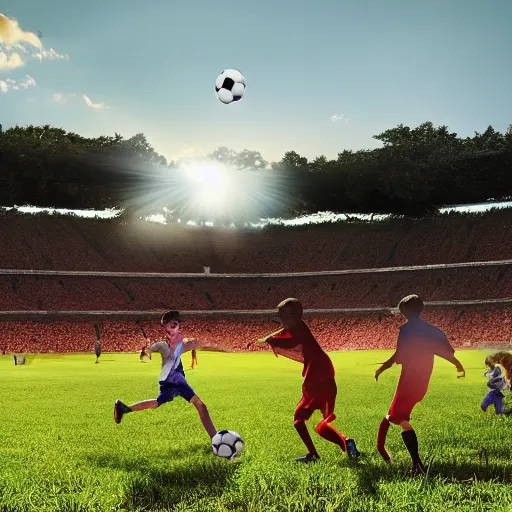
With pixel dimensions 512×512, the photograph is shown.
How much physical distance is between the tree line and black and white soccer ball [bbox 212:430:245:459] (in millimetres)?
57248

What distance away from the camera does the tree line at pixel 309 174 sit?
62625mm

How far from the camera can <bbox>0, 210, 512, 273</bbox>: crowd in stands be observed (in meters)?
48.8

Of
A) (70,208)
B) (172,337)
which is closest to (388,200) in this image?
(70,208)

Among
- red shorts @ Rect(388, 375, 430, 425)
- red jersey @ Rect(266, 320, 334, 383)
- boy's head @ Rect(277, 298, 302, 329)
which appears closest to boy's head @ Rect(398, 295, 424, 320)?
red shorts @ Rect(388, 375, 430, 425)

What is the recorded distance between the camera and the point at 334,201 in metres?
69.3

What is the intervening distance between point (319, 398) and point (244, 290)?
42.2 meters

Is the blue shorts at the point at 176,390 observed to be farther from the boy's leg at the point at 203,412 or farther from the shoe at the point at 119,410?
the shoe at the point at 119,410

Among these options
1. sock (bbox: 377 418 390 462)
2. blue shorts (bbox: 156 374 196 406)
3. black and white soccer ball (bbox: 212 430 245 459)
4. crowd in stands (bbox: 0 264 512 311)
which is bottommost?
crowd in stands (bbox: 0 264 512 311)

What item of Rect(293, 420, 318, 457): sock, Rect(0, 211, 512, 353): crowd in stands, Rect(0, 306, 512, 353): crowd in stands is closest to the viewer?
Rect(293, 420, 318, 457): sock

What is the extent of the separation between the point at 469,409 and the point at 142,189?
191 ft

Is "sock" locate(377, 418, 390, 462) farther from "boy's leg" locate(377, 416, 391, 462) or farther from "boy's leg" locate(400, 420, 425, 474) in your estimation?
"boy's leg" locate(400, 420, 425, 474)

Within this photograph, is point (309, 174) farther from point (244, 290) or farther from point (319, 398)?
point (319, 398)

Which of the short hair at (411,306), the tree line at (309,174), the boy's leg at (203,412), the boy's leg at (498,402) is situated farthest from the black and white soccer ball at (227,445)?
the tree line at (309,174)

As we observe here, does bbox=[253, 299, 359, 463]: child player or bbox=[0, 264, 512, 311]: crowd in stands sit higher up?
bbox=[253, 299, 359, 463]: child player
